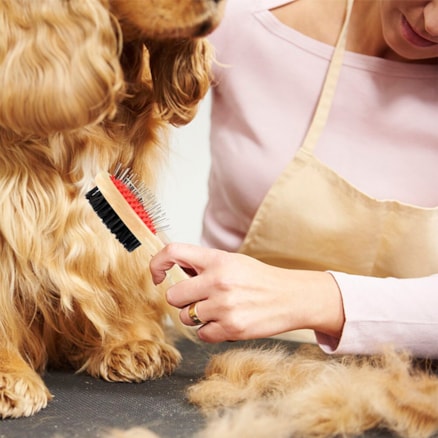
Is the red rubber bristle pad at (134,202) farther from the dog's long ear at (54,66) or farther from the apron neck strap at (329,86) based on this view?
the apron neck strap at (329,86)

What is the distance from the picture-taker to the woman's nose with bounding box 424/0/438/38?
137cm

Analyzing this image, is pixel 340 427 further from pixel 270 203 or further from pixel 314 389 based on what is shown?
pixel 270 203

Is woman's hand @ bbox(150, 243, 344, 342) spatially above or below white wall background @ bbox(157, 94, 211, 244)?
above

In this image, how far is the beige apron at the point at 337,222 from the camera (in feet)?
5.17

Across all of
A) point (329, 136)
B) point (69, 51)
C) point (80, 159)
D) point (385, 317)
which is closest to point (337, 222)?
point (329, 136)

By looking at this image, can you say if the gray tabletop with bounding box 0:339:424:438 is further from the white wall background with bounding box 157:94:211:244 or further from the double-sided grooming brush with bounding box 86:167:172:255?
the white wall background with bounding box 157:94:211:244

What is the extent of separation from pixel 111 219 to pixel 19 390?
0.85 feet

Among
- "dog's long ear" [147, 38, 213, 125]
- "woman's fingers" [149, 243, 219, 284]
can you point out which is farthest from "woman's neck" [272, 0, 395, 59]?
"woman's fingers" [149, 243, 219, 284]

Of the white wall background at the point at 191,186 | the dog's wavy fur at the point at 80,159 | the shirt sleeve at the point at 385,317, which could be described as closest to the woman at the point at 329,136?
the shirt sleeve at the point at 385,317

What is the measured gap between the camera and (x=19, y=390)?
1.22m

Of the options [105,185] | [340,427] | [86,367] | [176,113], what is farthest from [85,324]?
[340,427]

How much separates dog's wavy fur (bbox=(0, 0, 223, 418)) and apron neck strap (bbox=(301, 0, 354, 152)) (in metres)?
0.28

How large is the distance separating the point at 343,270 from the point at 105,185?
22.3 inches

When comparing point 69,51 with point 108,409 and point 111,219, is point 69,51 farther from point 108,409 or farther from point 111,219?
point 108,409
